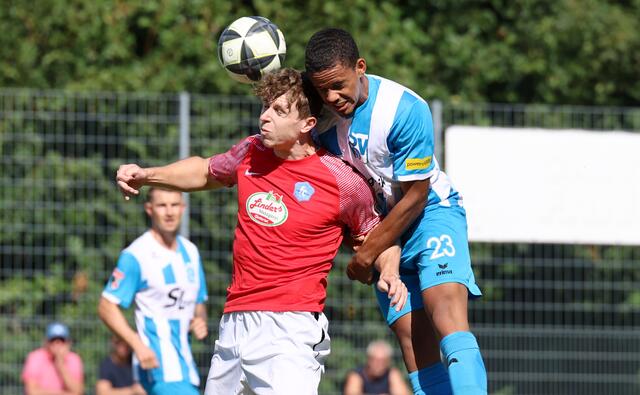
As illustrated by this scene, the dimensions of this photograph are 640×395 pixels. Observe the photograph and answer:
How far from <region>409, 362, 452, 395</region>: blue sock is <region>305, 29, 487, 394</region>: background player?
0.18 metres

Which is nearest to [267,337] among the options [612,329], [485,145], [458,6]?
[485,145]

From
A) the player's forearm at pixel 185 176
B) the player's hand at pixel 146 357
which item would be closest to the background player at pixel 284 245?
the player's forearm at pixel 185 176

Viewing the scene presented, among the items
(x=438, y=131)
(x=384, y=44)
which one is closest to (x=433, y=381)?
(x=438, y=131)

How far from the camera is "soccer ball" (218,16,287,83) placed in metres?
6.00

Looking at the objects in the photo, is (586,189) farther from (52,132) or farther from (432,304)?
(432,304)

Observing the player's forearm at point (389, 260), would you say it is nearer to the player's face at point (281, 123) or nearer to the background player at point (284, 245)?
the background player at point (284, 245)

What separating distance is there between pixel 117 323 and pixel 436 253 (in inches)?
108

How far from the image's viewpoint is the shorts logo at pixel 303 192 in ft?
18.3

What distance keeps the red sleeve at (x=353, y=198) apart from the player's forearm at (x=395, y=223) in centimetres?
6

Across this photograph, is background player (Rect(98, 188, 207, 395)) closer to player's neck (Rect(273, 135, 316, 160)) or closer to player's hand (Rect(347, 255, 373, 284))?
player's hand (Rect(347, 255, 373, 284))

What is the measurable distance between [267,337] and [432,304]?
86 cm

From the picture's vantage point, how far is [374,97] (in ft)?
19.1

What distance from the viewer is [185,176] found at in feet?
19.5

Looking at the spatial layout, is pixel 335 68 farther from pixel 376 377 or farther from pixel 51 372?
pixel 51 372
